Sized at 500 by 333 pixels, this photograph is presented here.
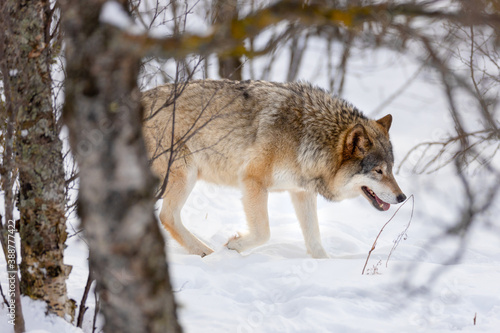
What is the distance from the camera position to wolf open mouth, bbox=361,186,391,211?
20.2 feet

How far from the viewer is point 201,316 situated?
160 inches

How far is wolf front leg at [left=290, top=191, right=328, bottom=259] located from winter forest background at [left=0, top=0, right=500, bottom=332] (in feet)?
1.04

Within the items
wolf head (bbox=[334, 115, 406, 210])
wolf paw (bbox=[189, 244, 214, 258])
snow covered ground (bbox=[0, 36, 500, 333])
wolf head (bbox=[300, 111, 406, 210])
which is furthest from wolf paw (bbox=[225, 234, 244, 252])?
wolf head (bbox=[334, 115, 406, 210])

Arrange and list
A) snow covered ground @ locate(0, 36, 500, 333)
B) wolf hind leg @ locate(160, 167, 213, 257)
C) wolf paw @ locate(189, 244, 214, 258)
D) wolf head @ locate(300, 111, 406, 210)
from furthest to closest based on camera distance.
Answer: wolf paw @ locate(189, 244, 214, 258), wolf hind leg @ locate(160, 167, 213, 257), wolf head @ locate(300, 111, 406, 210), snow covered ground @ locate(0, 36, 500, 333)

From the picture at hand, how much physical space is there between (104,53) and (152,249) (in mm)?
757

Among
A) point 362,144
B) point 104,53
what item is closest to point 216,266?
point 362,144

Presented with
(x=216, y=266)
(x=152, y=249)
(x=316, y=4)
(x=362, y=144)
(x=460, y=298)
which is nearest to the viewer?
(x=316, y=4)

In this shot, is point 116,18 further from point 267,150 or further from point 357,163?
point 357,163

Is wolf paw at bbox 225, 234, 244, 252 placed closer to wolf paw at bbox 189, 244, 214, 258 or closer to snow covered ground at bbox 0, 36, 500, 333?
snow covered ground at bbox 0, 36, 500, 333

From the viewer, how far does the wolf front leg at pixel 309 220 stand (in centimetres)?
635

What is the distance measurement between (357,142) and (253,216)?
1461 millimetres

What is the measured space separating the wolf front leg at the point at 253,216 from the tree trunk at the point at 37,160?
2705 mm

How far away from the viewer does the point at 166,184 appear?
337 cm

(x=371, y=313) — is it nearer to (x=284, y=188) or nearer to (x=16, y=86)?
(x=284, y=188)
